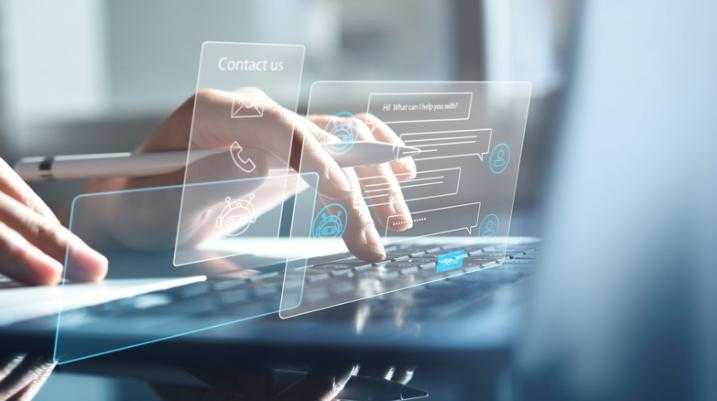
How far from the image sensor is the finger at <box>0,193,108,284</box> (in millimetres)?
383

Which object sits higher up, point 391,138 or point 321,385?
point 391,138

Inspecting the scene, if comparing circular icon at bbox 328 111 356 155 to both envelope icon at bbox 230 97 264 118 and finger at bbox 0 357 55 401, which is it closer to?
envelope icon at bbox 230 97 264 118

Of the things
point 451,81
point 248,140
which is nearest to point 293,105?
point 248,140

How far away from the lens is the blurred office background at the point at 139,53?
371 mm

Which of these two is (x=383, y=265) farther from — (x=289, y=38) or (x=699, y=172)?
(x=699, y=172)

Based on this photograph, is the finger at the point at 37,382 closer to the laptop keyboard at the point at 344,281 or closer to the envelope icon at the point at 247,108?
the laptop keyboard at the point at 344,281

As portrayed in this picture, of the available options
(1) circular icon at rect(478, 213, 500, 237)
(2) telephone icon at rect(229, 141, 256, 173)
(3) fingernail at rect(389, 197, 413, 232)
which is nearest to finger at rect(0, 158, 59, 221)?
(2) telephone icon at rect(229, 141, 256, 173)

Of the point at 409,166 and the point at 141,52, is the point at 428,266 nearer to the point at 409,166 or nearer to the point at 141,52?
the point at 409,166

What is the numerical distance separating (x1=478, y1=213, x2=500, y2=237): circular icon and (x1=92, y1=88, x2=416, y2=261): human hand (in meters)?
0.09

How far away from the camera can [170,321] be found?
430mm

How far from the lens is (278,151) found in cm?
45

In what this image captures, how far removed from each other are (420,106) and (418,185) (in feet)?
0.17

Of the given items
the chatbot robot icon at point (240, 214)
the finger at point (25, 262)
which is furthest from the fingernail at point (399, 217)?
the finger at point (25, 262)

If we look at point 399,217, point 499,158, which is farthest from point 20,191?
point 499,158
